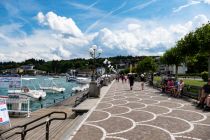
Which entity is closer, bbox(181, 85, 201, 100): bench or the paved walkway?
the paved walkway

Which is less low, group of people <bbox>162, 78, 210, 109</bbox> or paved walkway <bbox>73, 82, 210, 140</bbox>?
group of people <bbox>162, 78, 210, 109</bbox>

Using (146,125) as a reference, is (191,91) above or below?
above

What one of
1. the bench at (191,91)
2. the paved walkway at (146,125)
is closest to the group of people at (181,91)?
the bench at (191,91)

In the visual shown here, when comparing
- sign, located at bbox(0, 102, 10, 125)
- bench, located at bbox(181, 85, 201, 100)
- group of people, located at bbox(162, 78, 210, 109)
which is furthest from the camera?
bench, located at bbox(181, 85, 201, 100)

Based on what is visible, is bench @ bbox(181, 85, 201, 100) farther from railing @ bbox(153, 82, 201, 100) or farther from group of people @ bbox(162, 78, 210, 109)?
group of people @ bbox(162, 78, 210, 109)

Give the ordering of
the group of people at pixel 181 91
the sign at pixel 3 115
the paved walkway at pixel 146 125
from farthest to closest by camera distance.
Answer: the group of people at pixel 181 91 < the sign at pixel 3 115 < the paved walkway at pixel 146 125

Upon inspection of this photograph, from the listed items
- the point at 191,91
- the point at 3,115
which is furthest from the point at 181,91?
the point at 3,115

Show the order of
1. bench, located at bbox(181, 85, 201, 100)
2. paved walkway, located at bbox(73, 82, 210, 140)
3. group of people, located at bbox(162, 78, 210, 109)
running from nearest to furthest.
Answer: paved walkway, located at bbox(73, 82, 210, 140)
group of people, located at bbox(162, 78, 210, 109)
bench, located at bbox(181, 85, 201, 100)

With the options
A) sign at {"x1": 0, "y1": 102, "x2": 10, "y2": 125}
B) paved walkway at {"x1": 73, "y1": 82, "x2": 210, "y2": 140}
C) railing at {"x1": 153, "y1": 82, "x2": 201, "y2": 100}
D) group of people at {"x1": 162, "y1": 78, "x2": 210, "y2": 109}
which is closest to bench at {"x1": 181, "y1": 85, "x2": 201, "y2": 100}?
railing at {"x1": 153, "y1": 82, "x2": 201, "y2": 100}

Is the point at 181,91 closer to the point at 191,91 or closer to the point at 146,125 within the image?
the point at 191,91

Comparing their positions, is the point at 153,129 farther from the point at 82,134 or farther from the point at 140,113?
the point at 140,113

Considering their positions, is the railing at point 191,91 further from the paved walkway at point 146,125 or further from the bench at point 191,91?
the paved walkway at point 146,125

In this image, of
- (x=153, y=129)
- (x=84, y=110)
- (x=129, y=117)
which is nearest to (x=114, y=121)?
(x=129, y=117)

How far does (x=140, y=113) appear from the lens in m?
14.8
